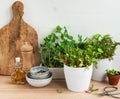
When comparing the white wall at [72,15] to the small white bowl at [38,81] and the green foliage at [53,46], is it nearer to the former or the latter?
the green foliage at [53,46]

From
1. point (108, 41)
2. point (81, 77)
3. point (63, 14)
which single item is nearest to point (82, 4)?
point (63, 14)

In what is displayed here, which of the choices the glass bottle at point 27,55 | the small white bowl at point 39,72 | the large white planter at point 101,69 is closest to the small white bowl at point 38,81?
the small white bowl at point 39,72

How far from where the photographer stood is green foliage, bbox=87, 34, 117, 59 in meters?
1.30

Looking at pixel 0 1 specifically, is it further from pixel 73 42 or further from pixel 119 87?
pixel 119 87

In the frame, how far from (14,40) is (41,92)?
1.18 ft

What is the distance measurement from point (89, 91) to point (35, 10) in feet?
1.77

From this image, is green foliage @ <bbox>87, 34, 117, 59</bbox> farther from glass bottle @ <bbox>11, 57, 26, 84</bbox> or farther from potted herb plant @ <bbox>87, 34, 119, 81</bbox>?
glass bottle @ <bbox>11, 57, 26, 84</bbox>

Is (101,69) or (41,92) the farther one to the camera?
(101,69)

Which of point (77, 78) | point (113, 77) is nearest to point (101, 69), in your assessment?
Result: point (113, 77)

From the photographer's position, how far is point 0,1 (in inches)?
53.7

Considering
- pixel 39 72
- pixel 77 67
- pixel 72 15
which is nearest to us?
pixel 77 67

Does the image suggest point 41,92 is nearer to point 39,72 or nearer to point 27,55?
point 39,72

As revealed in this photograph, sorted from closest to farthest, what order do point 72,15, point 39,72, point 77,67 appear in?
point 77,67 → point 39,72 → point 72,15

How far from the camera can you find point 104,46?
1.31 meters
